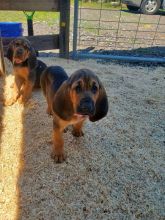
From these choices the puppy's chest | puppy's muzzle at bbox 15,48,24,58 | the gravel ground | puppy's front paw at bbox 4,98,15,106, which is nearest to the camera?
the gravel ground

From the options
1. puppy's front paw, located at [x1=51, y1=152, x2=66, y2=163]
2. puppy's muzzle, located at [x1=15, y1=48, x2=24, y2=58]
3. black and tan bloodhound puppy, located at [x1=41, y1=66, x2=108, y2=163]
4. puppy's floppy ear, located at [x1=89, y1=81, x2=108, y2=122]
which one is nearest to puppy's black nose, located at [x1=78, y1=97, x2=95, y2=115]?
black and tan bloodhound puppy, located at [x1=41, y1=66, x2=108, y2=163]

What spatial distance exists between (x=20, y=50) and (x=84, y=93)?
183cm

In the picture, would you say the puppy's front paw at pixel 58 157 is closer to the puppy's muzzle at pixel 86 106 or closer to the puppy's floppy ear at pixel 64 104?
the puppy's floppy ear at pixel 64 104

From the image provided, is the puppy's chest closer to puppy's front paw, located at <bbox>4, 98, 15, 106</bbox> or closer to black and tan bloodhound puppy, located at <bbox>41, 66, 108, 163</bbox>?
puppy's front paw, located at <bbox>4, 98, 15, 106</bbox>

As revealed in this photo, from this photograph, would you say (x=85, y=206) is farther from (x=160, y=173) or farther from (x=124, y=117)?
(x=124, y=117)

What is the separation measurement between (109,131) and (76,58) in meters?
3.44

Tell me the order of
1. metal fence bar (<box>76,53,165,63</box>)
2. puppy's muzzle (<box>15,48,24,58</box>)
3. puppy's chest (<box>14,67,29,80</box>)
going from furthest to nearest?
metal fence bar (<box>76,53,165,63</box>)
puppy's chest (<box>14,67,29,80</box>)
puppy's muzzle (<box>15,48,24,58</box>)

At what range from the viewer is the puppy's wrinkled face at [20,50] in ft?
13.5

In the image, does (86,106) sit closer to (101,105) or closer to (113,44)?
(101,105)

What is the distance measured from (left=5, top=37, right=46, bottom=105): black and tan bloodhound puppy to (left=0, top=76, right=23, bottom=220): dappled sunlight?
0.25 m

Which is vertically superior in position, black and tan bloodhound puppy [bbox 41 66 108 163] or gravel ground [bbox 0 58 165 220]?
black and tan bloodhound puppy [bbox 41 66 108 163]

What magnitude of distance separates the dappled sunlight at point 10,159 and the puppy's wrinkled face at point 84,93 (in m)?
1.16

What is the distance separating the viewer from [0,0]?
19.5 feet

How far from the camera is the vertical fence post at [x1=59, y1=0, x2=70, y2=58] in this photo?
630 cm
